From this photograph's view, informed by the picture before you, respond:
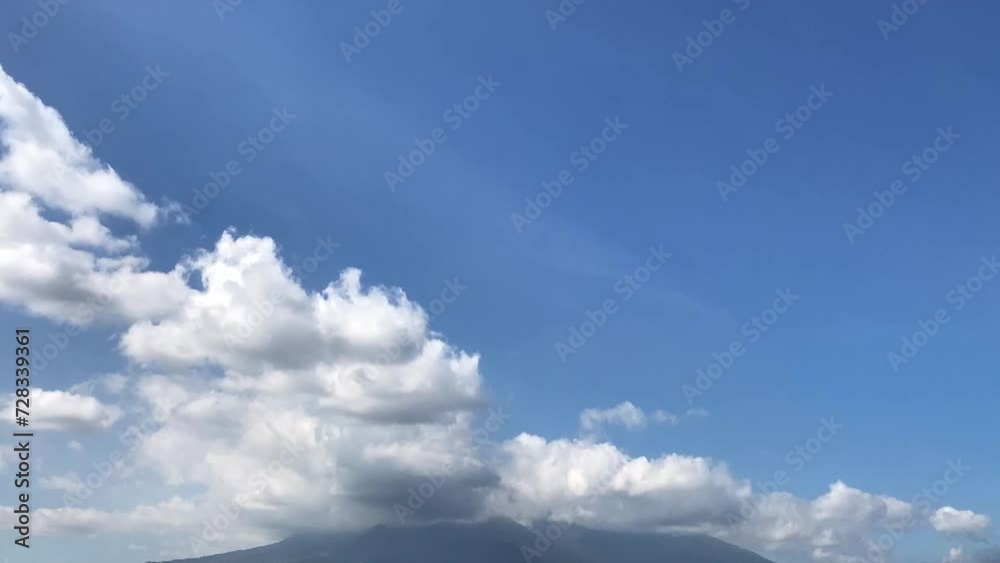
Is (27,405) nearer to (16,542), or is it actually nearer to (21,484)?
(21,484)

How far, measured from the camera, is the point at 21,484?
89188 mm

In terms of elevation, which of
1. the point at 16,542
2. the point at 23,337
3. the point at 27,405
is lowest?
the point at 16,542

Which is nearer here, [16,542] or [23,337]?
[16,542]

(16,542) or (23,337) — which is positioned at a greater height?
(23,337)

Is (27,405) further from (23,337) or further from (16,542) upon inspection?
(16,542)

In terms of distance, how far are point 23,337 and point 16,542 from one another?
87.3ft

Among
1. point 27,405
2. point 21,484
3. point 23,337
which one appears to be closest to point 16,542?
point 21,484

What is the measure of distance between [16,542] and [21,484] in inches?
284

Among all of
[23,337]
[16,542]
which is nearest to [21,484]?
[16,542]

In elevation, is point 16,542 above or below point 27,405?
below

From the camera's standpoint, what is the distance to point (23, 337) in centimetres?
9338

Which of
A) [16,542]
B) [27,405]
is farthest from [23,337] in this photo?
[16,542]

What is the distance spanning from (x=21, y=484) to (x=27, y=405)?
33.3 feet

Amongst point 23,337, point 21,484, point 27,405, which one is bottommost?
point 21,484
